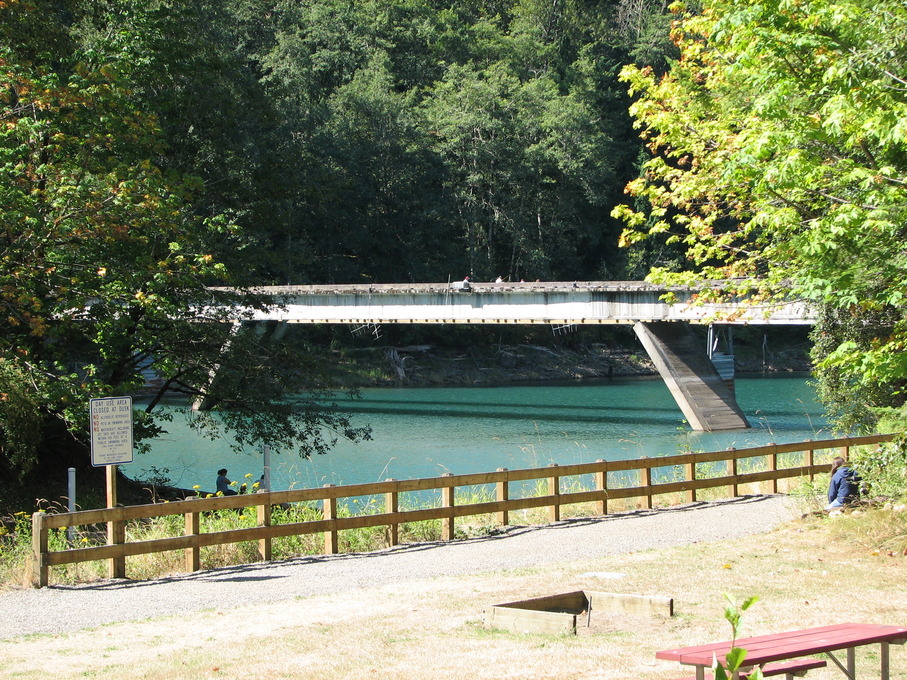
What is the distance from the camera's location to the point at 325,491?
12.2 metres

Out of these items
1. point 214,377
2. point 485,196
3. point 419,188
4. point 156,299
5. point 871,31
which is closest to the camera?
point 871,31

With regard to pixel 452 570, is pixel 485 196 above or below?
above

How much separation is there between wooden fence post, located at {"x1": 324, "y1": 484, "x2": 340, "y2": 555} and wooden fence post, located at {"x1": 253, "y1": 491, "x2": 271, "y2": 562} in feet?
2.43

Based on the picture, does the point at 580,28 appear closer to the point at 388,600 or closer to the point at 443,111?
the point at 443,111

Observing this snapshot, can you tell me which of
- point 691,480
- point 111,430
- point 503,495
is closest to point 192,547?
point 111,430

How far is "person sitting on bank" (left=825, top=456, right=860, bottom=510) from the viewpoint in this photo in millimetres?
13039

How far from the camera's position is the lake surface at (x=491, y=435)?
93.5 feet

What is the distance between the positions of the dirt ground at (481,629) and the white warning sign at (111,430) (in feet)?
10.9

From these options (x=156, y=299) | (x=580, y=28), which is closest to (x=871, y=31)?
(x=156, y=299)

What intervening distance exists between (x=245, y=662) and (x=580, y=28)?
80628mm

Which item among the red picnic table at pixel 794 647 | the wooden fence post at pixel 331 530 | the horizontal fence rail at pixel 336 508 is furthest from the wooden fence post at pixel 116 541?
the red picnic table at pixel 794 647

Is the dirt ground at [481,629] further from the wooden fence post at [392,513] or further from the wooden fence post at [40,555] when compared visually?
the wooden fence post at [392,513]

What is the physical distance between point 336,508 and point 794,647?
312 inches

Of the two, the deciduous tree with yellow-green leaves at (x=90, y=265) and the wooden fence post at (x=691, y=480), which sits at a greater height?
the deciduous tree with yellow-green leaves at (x=90, y=265)
